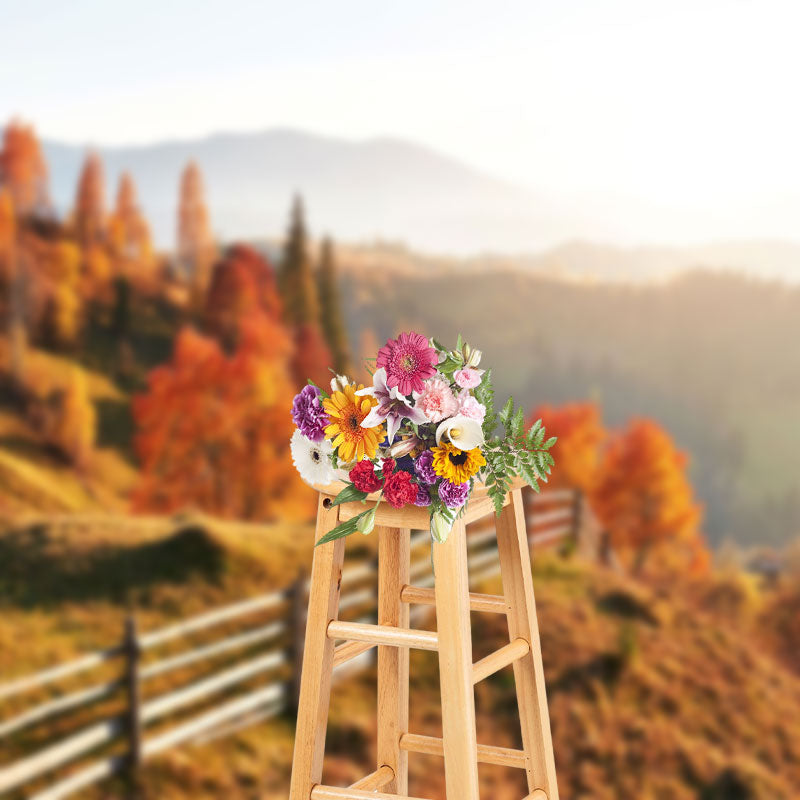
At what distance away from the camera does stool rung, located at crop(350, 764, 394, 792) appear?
2973 mm

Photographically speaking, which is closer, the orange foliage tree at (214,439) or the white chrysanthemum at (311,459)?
the white chrysanthemum at (311,459)

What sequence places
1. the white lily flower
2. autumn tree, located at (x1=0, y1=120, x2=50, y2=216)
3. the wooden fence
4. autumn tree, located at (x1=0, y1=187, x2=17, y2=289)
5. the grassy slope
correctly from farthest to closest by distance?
autumn tree, located at (x1=0, y1=187, x2=17, y2=289) < autumn tree, located at (x1=0, y1=120, x2=50, y2=216) < the grassy slope < the wooden fence < the white lily flower

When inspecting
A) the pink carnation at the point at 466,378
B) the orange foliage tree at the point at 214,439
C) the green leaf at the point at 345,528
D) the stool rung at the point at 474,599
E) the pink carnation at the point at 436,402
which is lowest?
the orange foliage tree at the point at 214,439

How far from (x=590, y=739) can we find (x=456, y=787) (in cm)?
476

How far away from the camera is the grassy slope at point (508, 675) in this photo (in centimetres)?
650

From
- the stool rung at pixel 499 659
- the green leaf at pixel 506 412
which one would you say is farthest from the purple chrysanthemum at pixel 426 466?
the stool rung at pixel 499 659

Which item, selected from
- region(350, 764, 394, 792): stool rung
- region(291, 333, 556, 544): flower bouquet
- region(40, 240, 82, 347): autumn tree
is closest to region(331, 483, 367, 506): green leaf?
region(291, 333, 556, 544): flower bouquet

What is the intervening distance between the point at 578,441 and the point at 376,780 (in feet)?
56.7

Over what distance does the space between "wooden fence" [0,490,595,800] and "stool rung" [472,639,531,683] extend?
5.39 feet

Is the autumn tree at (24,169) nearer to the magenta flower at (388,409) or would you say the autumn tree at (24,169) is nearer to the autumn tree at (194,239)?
the autumn tree at (194,239)

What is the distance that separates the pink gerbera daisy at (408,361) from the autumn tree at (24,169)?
14.6 m

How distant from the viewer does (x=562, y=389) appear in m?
19.9

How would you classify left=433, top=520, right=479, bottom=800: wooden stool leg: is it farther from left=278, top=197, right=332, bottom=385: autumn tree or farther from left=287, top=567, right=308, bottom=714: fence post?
left=278, top=197, right=332, bottom=385: autumn tree

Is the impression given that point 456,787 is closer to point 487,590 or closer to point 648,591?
point 487,590
